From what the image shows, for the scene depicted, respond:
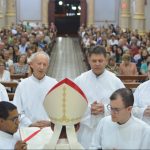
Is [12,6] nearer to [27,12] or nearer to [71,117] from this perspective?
[27,12]

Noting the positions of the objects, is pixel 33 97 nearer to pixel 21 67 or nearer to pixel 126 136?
pixel 126 136

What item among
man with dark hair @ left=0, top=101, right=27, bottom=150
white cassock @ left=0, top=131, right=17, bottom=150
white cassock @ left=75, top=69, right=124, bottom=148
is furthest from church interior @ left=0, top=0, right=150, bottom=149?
white cassock @ left=0, top=131, right=17, bottom=150

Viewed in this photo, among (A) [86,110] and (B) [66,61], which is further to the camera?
(B) [66,61]

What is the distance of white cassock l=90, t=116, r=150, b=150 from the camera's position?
409 centimetres

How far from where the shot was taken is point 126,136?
4.11 meters

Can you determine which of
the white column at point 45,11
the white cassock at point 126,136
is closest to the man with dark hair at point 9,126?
the white cassock at point 126,136

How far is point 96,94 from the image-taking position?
548 cm

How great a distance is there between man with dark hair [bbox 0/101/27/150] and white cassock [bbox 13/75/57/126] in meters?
1.58

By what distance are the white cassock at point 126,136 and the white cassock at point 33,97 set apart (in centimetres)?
144

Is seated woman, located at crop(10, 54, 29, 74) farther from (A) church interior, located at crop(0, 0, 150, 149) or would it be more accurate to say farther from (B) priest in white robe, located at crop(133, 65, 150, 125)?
(B) priest in white robe, located at crop(133, 65, 150, 125)

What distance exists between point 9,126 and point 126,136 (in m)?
1.07

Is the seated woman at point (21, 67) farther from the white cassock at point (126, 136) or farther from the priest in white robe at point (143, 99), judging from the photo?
the white cassock at point (126, 136)

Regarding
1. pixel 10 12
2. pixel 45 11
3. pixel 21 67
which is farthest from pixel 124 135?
pixel 45 11

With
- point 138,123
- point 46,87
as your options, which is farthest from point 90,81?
point 138,123
